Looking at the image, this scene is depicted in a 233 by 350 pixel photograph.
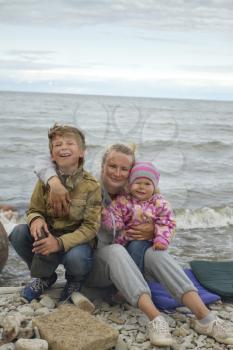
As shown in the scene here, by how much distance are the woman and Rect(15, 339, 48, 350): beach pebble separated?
83cm

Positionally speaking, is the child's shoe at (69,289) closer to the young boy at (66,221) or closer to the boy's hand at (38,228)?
the young boy at (66,221)

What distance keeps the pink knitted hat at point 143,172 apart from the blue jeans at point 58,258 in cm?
74

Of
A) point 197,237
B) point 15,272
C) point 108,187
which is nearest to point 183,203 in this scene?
point 197,237

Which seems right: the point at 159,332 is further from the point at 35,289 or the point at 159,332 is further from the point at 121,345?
the point at 35,289

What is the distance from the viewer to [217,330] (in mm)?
4133

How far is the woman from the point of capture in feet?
13.6

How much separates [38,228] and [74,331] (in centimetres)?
93

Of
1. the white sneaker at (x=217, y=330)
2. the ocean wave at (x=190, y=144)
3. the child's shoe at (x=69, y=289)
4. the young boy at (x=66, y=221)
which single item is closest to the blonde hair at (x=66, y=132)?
the young boy at (x=66, y=221)

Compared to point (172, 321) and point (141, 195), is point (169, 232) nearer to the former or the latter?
point (141, 195)

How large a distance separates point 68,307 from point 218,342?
1.24 meters

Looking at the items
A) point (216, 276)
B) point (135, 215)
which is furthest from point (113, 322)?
point (216, 276)

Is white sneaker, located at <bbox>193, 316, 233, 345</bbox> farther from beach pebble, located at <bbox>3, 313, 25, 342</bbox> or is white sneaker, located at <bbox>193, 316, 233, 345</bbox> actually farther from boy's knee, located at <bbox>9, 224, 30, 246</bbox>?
boy's knee, located at <bbox>9, 224, 30, 246</bbox>

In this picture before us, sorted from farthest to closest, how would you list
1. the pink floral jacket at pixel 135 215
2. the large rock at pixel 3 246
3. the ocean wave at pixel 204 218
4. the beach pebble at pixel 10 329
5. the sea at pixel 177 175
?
the ocean wave at pixel 204 218 < the sea at pixel 177 175 < the large rock at pixel 3 246 < the pink floral jacket at pixel 135 215 < the beach pebble at pixel 10 329

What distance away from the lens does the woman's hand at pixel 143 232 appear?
4645mm
